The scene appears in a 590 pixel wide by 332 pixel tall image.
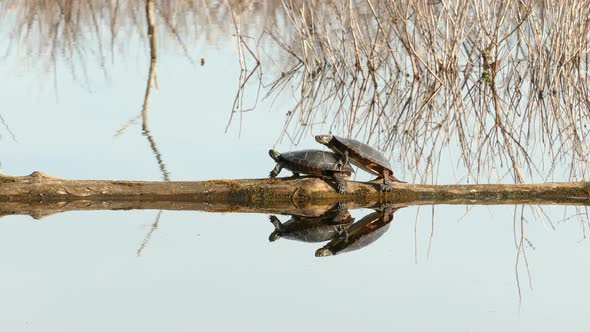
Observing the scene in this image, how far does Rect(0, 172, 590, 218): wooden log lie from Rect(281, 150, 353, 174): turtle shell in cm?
A: 7

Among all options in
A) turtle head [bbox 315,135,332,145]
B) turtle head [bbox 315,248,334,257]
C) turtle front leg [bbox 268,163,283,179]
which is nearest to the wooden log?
turtle front leg [bbox 268,163,283,179]

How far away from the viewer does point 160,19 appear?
14914 mm

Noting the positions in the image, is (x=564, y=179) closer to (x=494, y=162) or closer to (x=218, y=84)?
(x=494, y=162)

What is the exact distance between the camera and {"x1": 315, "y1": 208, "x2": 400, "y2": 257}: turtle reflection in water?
5133mm

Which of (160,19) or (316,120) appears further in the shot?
(160,19)

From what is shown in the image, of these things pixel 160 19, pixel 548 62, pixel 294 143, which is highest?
pixel 160 19

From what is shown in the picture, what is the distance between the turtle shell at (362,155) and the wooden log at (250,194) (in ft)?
0.39

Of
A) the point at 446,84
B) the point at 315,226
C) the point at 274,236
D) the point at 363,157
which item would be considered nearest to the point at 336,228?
the point at 315,226

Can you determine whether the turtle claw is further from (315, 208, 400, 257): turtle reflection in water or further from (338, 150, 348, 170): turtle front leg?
(338, 150, 348, 170): turtle front leg

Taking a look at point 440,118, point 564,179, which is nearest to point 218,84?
point 440,118

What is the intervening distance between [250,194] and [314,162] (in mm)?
366

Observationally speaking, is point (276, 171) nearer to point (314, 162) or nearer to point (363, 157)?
point (314, 162)

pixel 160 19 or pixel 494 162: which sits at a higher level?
pixel 160 19

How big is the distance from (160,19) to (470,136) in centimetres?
798
